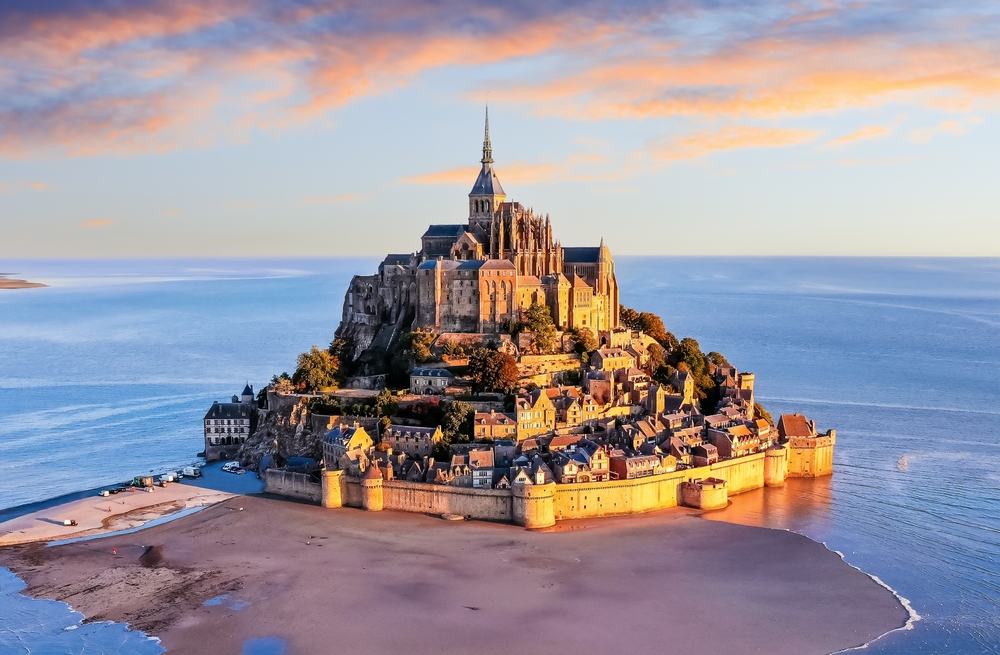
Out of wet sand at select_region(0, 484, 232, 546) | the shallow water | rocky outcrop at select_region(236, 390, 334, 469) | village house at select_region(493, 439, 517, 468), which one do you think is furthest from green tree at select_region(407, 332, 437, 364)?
the shallow water

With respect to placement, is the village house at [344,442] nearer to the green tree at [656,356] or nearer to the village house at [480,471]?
the village house at [480,471]

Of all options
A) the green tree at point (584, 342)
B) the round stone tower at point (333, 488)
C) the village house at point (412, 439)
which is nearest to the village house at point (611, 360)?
the green tree at point (584, 342)

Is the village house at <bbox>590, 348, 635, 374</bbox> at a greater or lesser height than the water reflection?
greater

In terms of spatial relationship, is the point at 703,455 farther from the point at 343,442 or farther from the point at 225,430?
the point at 225,430

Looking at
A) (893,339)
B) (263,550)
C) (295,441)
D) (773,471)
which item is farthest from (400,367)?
(893,339)

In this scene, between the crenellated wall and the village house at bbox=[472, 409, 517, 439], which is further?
the village house at bbox=[472, 409, 517, 439]

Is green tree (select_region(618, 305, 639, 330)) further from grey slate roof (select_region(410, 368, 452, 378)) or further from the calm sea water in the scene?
grey slate roof (select_region(410, 368, 452, 378))

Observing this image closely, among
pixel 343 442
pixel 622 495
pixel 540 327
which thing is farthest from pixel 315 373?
pixel 622 495
